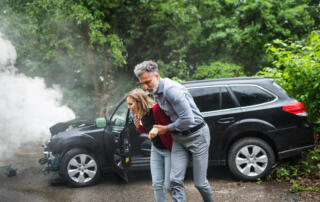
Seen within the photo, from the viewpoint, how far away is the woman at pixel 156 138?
3006 millimetres

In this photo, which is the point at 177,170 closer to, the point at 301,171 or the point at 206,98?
the point at 206,98

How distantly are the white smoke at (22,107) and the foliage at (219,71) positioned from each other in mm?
5000

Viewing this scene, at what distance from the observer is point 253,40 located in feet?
34.8

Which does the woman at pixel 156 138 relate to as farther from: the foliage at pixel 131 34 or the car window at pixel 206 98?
the foliage at pixel 131 34

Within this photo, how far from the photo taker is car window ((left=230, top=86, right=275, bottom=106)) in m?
4.92

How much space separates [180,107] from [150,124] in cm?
52

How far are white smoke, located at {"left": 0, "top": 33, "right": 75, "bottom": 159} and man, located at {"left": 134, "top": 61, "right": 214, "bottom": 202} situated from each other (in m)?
6.51

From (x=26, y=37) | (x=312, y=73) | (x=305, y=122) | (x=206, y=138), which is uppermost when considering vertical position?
(x=26, y=37)

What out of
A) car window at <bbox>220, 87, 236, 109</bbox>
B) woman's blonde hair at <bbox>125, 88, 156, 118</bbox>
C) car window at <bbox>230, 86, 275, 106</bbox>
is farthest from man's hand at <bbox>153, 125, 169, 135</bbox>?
car window at <bbox>230, 86, 275, 106</bbox>

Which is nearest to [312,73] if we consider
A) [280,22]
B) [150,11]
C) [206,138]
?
[206,138]

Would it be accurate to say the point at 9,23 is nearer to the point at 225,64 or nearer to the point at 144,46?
the point at 144,46

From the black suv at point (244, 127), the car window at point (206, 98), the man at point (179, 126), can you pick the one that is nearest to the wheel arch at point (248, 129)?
the black suv at point (244, 127)

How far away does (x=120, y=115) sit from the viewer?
5.10 meters

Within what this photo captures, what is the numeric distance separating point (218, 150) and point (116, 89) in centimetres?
772
